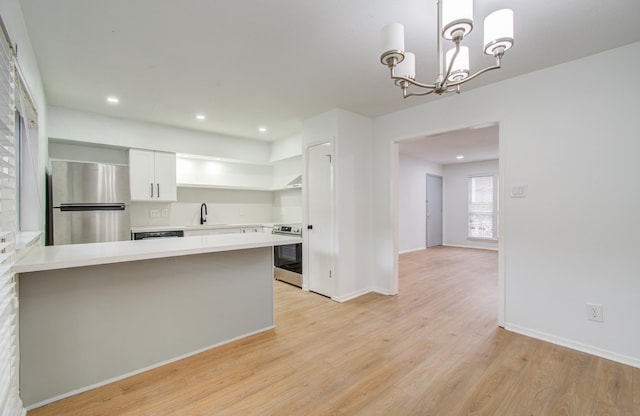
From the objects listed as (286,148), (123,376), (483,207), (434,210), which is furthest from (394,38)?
(483,207)

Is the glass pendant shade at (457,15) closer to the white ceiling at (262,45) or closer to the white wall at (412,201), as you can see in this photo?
the white ceiling at (262,45)

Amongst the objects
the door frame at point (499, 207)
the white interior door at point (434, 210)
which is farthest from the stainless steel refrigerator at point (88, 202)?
the white interior door at point (434, 210)

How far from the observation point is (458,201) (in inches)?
320

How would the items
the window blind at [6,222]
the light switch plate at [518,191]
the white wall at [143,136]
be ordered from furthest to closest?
the white wall at [143,136] < the light switch plate at [518,191] < the window blind at [6,222]

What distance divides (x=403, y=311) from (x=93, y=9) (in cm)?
366

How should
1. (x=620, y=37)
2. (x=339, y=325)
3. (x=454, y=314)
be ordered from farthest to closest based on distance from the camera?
(x=454, y=314) < (x=339, y=325) < (x=620, y=37)

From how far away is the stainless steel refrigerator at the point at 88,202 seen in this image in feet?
10.6

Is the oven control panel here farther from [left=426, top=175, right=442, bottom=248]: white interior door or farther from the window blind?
[left=426, top=175, right=442, bottom=248]: white interior door

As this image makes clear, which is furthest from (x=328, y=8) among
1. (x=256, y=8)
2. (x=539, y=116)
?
(x=539, y=116)

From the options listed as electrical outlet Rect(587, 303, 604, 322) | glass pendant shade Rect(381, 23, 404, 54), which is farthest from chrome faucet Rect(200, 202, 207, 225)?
electrical outlet Rect(587, 303, 604, 322)

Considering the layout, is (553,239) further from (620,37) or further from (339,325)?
(339,325)

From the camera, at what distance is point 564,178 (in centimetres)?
243

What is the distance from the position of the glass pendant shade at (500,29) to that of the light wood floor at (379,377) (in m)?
2.06

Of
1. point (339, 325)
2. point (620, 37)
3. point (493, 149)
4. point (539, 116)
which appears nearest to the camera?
point (620, 37)
